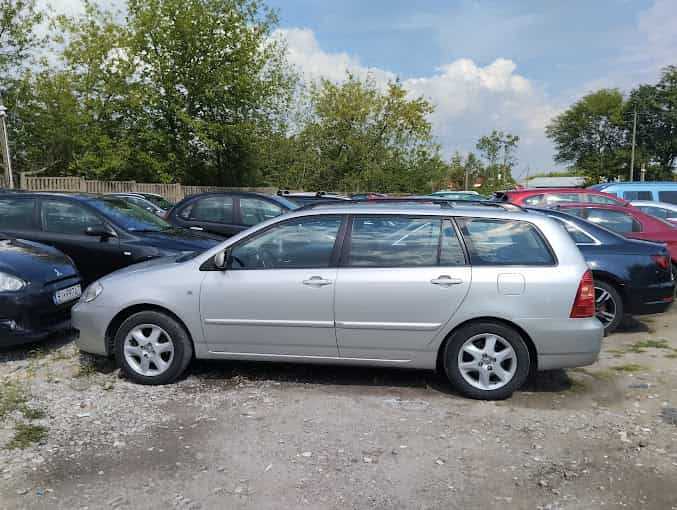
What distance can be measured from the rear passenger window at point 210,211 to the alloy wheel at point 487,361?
650 cm

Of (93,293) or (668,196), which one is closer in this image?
→ (93,293)

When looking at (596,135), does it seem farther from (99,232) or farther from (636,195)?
(99,232)

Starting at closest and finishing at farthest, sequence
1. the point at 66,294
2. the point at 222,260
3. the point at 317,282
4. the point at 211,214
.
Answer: the point at 317,282 → the point at 222,260 → the point at 66,294 → the point at 211,214

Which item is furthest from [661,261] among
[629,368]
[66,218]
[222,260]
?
[66,218]

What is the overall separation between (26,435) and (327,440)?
6.80ft

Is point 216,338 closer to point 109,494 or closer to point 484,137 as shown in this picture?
point 109,494

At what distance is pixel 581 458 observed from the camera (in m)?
3.71

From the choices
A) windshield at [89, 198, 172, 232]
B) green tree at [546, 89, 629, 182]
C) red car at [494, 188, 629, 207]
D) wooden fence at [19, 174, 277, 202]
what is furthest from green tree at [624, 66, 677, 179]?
windshield at [89, 198, 172, 232]

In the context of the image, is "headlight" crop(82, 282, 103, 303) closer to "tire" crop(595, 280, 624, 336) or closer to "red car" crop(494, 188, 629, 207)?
"tire" crop(595, 280, 624, 336)

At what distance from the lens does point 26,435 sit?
156 inches

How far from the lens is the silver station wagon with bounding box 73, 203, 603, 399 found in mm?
4535

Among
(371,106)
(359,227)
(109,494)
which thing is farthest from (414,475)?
(371,106)

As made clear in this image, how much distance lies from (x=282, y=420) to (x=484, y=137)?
1822 inches

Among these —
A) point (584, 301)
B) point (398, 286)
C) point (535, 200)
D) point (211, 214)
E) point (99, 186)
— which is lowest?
point (584, 301)
